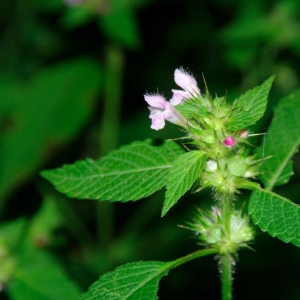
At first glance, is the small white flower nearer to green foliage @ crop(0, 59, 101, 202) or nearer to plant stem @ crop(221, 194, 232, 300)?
plant stem @ crop(221, 194, 232, 300)

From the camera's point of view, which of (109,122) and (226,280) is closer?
(226,280)

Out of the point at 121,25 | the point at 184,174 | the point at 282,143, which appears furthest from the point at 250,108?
the point at 121,25

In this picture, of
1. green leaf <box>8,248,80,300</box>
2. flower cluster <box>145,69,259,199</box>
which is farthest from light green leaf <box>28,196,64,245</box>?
flower cluster <box>145,69,259,199</box>

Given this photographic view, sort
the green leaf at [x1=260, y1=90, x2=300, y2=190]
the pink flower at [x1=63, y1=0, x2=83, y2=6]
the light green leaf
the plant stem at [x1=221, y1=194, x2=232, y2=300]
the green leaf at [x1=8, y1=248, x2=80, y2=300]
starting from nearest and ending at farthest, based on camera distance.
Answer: the plant stem at [x1=221, y1=194, x2=232, y2=300]
the green leaf at [x1=260, y1=90, x2=300, y2=190]
the green leaf at [x1=8, y1=248, x2=80, y2=300]
the light green leaf
the pink flower at [x1=63, y1=0, x2=83, y2=6]

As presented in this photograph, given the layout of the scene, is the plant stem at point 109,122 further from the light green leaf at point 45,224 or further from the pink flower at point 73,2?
the light green leaf at point 45,224

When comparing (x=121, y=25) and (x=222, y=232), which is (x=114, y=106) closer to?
(x=121, y=25)

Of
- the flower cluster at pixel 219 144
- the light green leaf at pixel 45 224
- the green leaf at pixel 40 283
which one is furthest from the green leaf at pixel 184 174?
the light green leaf at pixel 45 224
